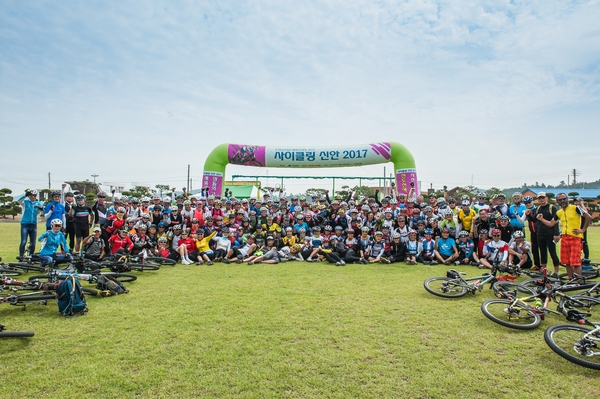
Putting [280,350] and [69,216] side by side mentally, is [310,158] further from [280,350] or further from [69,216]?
[280,350]

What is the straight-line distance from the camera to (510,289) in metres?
6.25

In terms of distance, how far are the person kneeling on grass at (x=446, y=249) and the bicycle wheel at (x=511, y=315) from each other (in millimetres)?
4891

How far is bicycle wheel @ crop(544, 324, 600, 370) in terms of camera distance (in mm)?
3729

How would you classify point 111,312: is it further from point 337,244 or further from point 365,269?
point 337,244

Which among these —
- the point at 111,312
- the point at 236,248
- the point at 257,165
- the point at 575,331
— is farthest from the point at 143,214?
the point at 575,331

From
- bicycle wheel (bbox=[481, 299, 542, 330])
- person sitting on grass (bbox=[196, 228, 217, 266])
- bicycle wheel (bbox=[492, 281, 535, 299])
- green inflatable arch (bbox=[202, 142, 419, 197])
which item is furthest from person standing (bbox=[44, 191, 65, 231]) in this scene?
bicycle wheel (bbox=[492, 281, 535, 299])

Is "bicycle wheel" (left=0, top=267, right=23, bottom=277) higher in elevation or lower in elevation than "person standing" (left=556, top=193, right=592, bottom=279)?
lower

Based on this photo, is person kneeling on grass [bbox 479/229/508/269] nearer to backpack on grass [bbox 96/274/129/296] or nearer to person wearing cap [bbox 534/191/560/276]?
person wearing cap [bbox 534/191/560/276]

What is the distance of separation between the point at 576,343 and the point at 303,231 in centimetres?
815

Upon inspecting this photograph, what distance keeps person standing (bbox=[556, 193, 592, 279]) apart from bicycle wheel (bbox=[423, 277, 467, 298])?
3089 millimetres

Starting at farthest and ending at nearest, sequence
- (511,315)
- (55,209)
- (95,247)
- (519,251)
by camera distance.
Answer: (55,209) < (519,251) < (95,247) < (511,315)

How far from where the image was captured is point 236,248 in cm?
1098

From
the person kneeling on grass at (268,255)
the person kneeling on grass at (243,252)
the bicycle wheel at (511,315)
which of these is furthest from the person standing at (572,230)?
the person kneeling on grass at (243,252)

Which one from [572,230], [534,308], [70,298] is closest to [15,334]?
[70,298]
